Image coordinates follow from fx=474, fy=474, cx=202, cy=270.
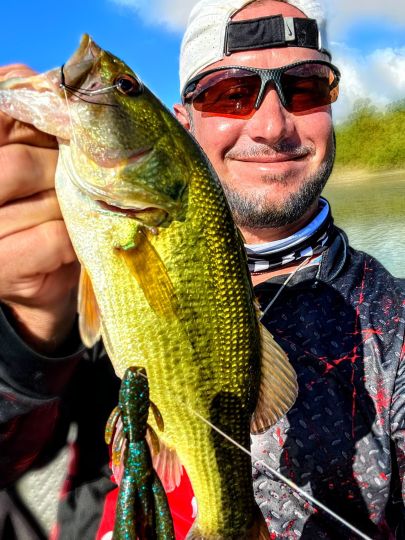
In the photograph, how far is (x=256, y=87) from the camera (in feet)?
9.90

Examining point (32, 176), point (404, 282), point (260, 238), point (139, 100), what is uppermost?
point (139, 100)

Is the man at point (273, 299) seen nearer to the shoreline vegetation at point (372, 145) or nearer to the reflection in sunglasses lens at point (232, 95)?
the reflection in sunglasses lens at point (232, 95)

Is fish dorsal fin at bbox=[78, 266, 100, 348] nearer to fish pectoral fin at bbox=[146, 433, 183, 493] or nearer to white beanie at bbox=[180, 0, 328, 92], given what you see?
fish pectoral fin at bbox=[146, 433, 183, 493]

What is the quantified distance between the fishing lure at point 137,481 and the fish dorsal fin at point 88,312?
0.35 m

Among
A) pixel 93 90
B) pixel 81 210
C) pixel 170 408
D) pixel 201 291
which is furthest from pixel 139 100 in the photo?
pixel 170 408

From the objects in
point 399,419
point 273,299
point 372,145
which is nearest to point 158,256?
point 273,299

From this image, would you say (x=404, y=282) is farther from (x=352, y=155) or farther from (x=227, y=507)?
(x=352, y=155)

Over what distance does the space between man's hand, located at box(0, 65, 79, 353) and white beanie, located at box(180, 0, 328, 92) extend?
1.97m

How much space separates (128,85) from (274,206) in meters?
1.66

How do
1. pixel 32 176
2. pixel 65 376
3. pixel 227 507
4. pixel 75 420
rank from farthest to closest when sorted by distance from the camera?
pixel 75 420 < pixel 65 376 < pixel 227 507 < pixel 32 176

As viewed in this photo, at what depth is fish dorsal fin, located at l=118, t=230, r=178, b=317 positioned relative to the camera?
1501 millimetres

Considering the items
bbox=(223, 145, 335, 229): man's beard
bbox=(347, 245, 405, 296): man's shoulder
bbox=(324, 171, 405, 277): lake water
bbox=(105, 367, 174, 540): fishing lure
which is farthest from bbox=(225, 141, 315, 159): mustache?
bbox=(324, 171, 405, 277): lake water

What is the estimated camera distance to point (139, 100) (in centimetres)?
161

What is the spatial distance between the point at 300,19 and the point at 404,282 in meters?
1.85
